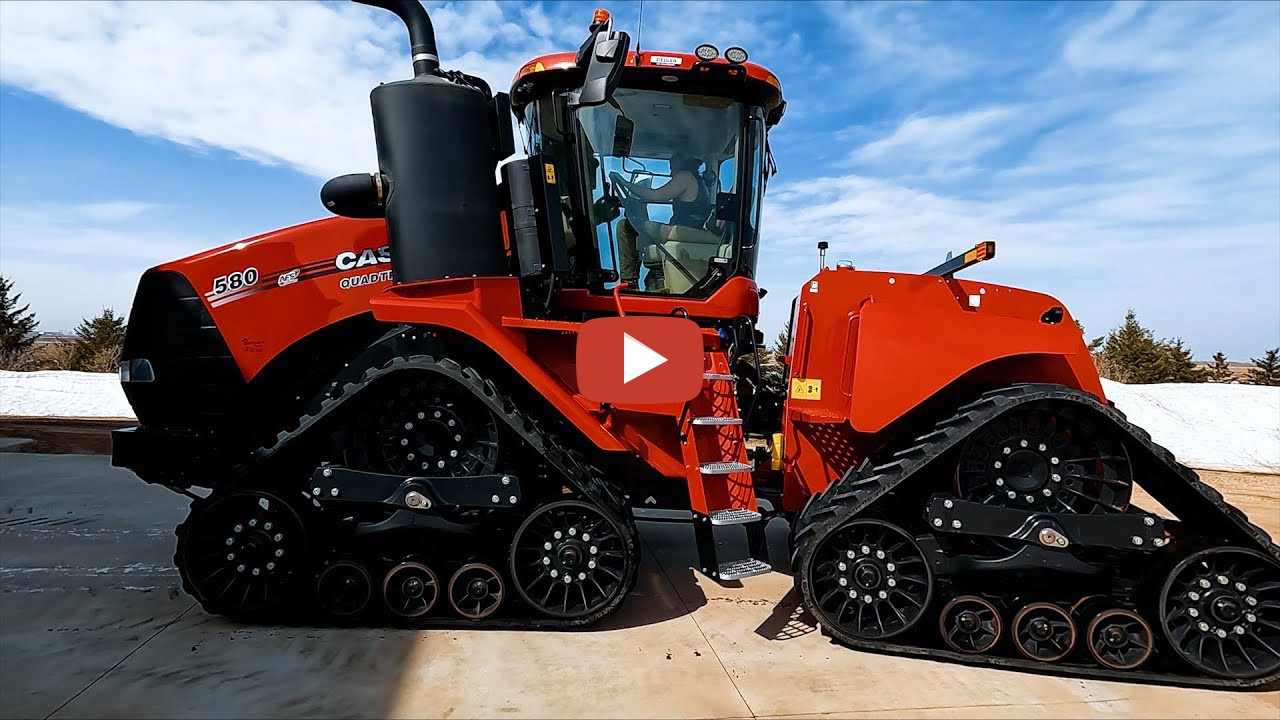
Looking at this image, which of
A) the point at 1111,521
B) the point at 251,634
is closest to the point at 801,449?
the point at 1111,521

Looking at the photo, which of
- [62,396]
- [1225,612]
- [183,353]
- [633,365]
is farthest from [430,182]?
[62,396]

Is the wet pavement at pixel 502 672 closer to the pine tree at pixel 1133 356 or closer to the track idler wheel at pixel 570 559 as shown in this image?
the track idler wheel at pixel 570 559

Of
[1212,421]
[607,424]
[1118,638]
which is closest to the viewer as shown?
[1118,638]

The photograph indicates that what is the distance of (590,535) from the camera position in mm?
3742

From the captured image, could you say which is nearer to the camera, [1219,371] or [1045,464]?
[1045,464]

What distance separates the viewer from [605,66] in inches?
135

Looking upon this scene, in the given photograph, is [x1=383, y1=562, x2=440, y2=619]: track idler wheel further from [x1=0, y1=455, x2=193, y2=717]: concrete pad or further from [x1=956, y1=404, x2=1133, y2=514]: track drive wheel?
[x1=956, y1=404, x2=1133, y2=514]: track drive wheel

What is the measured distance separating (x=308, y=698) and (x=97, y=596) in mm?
2030

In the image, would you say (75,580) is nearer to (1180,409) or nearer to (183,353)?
(183,353)

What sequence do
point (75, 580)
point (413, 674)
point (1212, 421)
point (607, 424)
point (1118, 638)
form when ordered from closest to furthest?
1. point (413, 674)
2. point (1118, 638)
3. point (607, 424)
4. point (75, 580)
5. point (1212, 421)

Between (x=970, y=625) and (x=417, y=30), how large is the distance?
4043mm

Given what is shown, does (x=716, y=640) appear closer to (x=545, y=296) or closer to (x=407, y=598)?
(x=407, y=598)

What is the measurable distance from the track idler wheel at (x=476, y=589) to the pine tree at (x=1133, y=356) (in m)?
18.7

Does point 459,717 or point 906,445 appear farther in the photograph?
point 906,445
